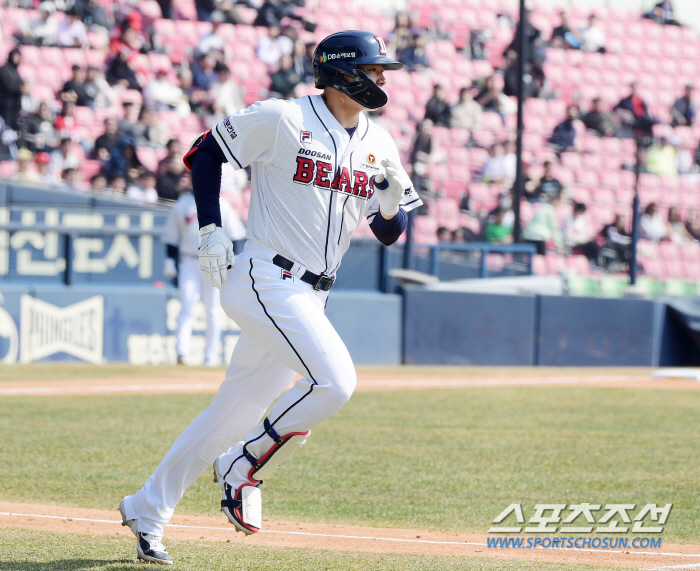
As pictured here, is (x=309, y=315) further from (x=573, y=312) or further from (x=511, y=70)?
(x=511, y=70)

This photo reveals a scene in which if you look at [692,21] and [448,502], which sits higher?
[692,21]

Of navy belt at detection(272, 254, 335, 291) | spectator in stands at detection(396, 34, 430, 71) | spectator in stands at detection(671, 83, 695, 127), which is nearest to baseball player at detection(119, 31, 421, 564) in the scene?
navy belt at detection(272, 254, 335, 291)

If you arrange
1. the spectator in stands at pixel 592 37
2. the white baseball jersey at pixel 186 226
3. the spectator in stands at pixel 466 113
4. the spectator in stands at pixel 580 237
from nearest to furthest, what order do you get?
the white baseball jersey at pixel 186 226 → the spectator in stands at pixel 580 237 → the spectator in stands at pixel 466 113 → the spectator in stands at pixel 592 37

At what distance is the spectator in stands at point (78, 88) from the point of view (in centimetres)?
1512

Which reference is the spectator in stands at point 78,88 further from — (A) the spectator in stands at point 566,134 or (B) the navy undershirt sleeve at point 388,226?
(B) the navy undershirt sleeve at point 388,226

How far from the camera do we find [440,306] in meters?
14.2

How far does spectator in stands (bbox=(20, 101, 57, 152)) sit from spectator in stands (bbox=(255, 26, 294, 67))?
506 centimetres

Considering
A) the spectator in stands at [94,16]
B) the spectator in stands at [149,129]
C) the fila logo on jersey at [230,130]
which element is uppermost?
the spectator in stands at [94,16]

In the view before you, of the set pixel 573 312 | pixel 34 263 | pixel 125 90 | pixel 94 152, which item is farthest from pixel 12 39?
pixel 573 312

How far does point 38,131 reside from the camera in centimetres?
1394

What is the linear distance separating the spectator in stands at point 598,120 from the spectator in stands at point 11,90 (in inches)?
396

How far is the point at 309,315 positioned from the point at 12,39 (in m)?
14.2

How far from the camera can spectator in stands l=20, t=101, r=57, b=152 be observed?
13828mm

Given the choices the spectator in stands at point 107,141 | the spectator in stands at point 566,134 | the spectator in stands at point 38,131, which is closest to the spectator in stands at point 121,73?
the spectator in stands at point 107,141
